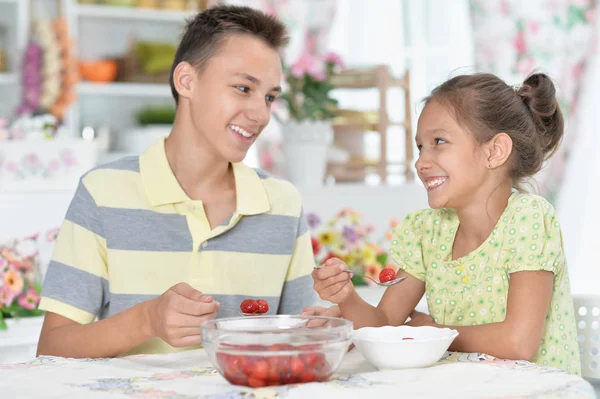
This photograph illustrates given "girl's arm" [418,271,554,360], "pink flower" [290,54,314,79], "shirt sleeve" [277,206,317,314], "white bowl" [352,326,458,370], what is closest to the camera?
"white bowl" [352,326,458,370]

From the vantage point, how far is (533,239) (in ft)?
4.88

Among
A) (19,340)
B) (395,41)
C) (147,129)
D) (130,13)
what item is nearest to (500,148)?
(19,340)

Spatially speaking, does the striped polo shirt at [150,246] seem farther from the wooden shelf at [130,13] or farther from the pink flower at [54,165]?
the wooden shelf at [130,13]

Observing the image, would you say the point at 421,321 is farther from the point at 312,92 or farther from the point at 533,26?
the point at 533,26

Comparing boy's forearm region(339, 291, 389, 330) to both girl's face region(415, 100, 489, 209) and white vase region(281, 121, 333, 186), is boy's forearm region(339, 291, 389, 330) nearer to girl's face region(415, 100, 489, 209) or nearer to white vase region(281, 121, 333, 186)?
girl's face region(415, 100, 489, 209)

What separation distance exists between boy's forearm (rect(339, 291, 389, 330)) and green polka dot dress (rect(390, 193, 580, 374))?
0.41 feet

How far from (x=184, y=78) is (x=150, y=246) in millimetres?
344

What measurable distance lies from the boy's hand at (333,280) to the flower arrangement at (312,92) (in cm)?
207

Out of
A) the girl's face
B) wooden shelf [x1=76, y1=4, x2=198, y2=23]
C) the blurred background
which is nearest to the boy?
the girl's face

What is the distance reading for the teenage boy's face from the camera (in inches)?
67.0

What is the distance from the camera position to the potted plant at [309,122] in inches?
136

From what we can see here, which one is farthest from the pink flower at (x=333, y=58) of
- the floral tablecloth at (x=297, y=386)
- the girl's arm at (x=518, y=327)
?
the floral tablecloth at (x=297, y=386)

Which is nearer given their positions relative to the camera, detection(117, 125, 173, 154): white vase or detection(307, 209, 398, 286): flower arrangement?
detection(307, 209, 398, 286): flower arrangement

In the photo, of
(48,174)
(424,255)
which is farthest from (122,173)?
(48,174)
